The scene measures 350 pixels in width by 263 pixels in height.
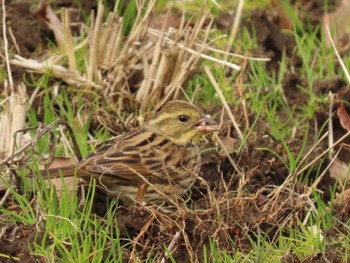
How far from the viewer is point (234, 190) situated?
6488mm

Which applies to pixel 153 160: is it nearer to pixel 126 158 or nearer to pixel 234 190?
pixel 126 158

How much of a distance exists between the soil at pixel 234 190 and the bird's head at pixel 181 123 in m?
0.24

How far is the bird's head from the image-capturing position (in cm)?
661

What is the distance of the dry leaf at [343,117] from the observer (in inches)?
287

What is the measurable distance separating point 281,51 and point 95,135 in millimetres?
2082

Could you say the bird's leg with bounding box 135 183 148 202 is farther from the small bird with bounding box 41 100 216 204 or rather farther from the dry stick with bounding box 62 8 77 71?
the dry stick with bounding box 62 8 77 71

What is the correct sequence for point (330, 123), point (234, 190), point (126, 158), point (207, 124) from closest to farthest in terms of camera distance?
1. point (126, 158)
2. point (234, 190)
3. point (207, 124)
4. point (330, 123)

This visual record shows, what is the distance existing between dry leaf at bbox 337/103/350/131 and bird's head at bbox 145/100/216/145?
1.14 meters

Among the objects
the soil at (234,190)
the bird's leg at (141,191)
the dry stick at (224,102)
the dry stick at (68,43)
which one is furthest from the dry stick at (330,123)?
the dry stick at (68,43)

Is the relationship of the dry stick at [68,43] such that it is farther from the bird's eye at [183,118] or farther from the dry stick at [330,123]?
the dry stick at [330,123]

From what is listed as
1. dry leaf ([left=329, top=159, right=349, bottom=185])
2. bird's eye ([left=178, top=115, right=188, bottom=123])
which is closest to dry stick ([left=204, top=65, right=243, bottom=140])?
bird's eye ([left=178, top=115, right=188, bottom=123])

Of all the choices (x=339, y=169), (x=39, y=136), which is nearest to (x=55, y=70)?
(x=39, y=136)

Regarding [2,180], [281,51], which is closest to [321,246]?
[2,180]

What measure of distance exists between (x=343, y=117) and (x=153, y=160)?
1.64 metres
